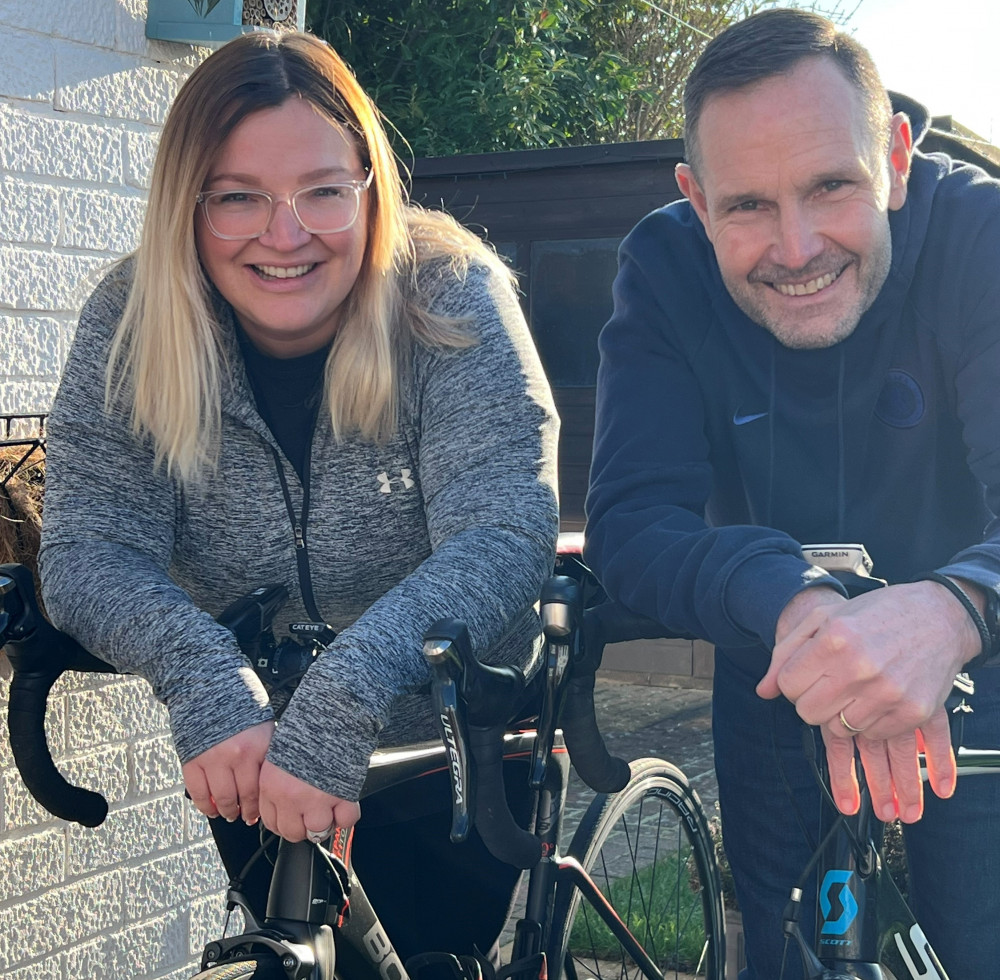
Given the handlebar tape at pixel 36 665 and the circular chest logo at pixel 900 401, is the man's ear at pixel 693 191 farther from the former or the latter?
the handlebar tape at pixel 36 665

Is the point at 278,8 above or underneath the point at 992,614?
above

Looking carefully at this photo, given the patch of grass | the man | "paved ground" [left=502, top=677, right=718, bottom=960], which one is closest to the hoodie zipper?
the man

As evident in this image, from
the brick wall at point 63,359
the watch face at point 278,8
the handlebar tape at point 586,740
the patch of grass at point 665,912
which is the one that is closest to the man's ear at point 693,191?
the handlebar tape at point 586,740

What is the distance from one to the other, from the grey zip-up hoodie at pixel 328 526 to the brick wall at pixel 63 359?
980 millimetres

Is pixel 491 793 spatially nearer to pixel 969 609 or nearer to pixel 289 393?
pixel 969 609

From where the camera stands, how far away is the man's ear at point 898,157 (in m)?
1.92

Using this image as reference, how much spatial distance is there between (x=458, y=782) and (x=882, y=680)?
449 millimetres

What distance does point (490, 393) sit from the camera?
76.9 inches

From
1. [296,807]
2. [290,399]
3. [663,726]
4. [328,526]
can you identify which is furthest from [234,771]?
[663,726]

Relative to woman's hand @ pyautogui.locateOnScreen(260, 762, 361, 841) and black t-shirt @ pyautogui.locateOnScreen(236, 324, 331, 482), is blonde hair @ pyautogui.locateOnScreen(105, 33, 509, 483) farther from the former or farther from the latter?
woman's hand @ pyautogui.locateOnScreen(260, 762, 361, 841)

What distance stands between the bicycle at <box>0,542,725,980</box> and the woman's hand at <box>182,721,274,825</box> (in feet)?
0.26

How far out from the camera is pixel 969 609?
1.48 meters

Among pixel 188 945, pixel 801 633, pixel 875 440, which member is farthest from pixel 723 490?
pixel 188 945

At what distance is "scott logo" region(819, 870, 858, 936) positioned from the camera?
1.50 metres
